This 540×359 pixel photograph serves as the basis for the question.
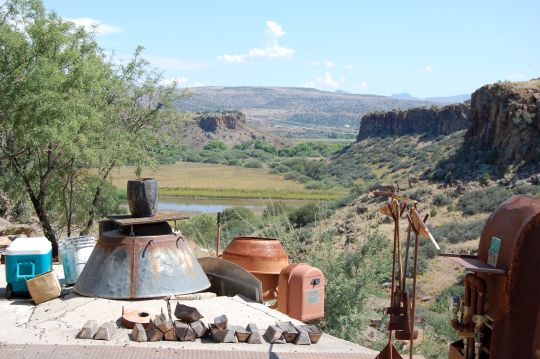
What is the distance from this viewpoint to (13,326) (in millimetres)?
8250

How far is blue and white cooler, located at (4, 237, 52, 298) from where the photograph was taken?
9.60m

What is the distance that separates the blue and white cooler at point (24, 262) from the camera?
9602 mm

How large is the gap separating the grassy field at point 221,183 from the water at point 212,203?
1.14 meters

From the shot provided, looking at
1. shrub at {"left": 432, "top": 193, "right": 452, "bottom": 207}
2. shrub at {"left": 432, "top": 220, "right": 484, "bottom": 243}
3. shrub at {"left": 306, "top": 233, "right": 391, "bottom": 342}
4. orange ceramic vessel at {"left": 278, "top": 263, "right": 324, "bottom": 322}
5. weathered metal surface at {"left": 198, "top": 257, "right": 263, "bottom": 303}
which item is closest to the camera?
orange ceramic vessel at {"left": 278, "top": 263, "right": 324, "bottom": 322}

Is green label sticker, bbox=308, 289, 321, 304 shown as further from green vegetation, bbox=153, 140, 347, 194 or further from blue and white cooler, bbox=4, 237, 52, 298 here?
green vegetation, bbox=153, 140, 347, 194

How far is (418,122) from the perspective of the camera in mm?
74000

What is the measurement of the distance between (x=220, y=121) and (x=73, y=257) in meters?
112

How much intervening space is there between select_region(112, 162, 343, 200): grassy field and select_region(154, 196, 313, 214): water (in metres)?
1.14

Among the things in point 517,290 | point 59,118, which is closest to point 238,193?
point 59,118

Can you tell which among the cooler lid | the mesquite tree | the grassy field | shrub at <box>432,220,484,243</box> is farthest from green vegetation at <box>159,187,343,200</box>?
the cooler lid

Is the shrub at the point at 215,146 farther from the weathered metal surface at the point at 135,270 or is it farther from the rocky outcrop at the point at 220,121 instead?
the weathered metal surface at the point at 135,270

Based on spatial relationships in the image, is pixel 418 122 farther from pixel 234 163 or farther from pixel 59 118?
pixel 59 118

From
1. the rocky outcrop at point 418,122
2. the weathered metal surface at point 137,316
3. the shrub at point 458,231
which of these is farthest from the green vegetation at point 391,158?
the weathered metal surface at point 137,316

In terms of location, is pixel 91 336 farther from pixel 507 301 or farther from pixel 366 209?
pixel 366 209
